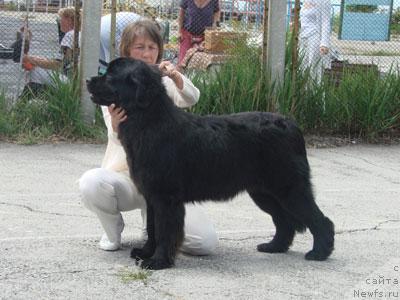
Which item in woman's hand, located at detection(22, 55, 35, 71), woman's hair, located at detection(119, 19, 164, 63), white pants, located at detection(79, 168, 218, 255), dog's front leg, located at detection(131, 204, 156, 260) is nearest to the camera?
dog's front leg, located at detection(131, 204, 156, 260)

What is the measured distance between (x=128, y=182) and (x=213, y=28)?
5.50 metres

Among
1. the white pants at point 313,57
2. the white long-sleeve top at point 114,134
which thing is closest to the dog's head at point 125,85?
the white long-sleeve top at point 114,134

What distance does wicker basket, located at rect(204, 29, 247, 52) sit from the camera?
9898 mm

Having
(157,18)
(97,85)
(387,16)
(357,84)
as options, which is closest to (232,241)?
(97,85)

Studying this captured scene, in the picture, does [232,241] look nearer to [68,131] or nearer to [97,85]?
[97,85]

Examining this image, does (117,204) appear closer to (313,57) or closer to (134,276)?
(134,276)

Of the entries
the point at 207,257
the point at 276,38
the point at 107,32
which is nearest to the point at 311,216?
the point at 207,257

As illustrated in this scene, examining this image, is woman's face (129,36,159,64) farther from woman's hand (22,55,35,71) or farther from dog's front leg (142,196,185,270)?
woman's hand (22,55,35,71)

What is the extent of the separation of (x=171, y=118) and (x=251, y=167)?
625 millimetres

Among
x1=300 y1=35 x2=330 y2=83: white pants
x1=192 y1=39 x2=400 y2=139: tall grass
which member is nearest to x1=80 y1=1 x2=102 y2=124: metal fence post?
x1=192 y1=39 x2=400 y2=139: tall grass

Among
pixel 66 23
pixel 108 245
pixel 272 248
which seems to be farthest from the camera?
pixel 66 23

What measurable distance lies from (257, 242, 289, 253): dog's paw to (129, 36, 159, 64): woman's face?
1496mm

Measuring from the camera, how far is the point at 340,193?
7594 mm

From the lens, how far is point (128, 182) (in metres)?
5.25
